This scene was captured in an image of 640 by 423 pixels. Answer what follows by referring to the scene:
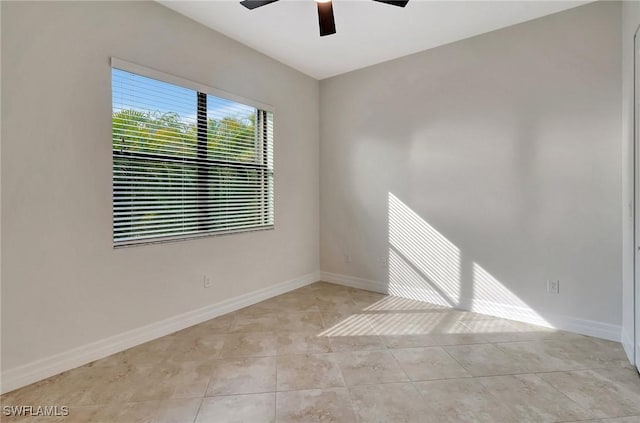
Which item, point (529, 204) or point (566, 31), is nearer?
point (566, 31)

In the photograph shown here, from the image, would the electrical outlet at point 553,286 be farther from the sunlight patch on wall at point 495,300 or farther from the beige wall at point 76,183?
the beige wall at point 76,183

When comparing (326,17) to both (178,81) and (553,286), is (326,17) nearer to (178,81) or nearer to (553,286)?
(178,81)

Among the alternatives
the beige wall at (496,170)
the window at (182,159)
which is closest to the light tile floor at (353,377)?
the beige wall at (496,170)

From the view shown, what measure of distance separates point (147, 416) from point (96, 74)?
2387mm

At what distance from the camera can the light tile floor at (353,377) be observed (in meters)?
1.83

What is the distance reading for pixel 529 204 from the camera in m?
3.09

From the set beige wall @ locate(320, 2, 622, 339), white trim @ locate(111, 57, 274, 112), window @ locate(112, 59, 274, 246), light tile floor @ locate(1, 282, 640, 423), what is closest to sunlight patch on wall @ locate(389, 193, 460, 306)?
beige wall @ locate(320, 2, 622, 339)

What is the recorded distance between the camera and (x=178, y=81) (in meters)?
2.93

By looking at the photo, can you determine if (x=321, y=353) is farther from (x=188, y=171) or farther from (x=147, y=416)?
(x=188, y=171)

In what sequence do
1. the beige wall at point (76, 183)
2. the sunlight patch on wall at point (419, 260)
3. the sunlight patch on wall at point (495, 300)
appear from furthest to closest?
the sunlight patch on wall at point (419, 260)
the sunlight patch on wall at point (495, 300)
the beige wall at point (76, 183)

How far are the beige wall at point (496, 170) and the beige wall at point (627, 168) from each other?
3.2 inches

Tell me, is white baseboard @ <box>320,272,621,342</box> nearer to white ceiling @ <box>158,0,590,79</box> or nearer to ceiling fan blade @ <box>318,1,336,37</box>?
white ceiling @ <box>158,0,590,79</box>

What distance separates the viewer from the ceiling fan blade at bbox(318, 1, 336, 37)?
2422 mm

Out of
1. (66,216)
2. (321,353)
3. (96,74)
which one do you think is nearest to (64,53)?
(96,74)
